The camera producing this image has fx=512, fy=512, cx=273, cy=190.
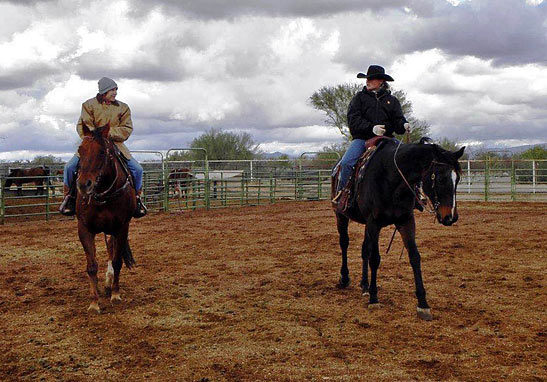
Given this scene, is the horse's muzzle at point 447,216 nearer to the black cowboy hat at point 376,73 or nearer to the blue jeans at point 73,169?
the black cowboy hat at point 376,73

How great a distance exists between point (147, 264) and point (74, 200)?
7.80 ft

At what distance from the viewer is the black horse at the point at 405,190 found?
438cm

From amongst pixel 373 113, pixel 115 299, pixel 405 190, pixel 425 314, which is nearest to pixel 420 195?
pixel 405 190

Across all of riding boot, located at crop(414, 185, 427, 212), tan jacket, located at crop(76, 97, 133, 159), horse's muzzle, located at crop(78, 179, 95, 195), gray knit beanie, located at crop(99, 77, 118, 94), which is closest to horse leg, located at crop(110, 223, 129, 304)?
tan jacket, located at crop(76, 97, 133, 159)

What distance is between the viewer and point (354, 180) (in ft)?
18.2

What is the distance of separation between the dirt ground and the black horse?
1.84 feet

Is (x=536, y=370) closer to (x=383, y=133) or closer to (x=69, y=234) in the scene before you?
(x=383, y=133)

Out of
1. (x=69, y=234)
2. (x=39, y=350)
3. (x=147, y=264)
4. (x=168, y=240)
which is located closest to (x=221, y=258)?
(x=147, y=264)

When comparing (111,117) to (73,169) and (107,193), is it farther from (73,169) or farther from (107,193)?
(107,193)

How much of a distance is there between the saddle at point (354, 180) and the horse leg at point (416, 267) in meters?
0.72

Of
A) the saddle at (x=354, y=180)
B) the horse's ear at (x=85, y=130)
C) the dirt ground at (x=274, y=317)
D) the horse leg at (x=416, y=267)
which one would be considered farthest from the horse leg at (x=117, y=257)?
the horse leg at (x=416, y=267)

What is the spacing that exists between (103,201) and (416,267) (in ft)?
10.2

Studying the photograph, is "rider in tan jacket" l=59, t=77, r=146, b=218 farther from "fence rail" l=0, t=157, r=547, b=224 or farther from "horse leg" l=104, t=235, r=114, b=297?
"fence rail" l=0, t=157, r=547, b=224

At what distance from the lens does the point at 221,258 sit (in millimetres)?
8102
